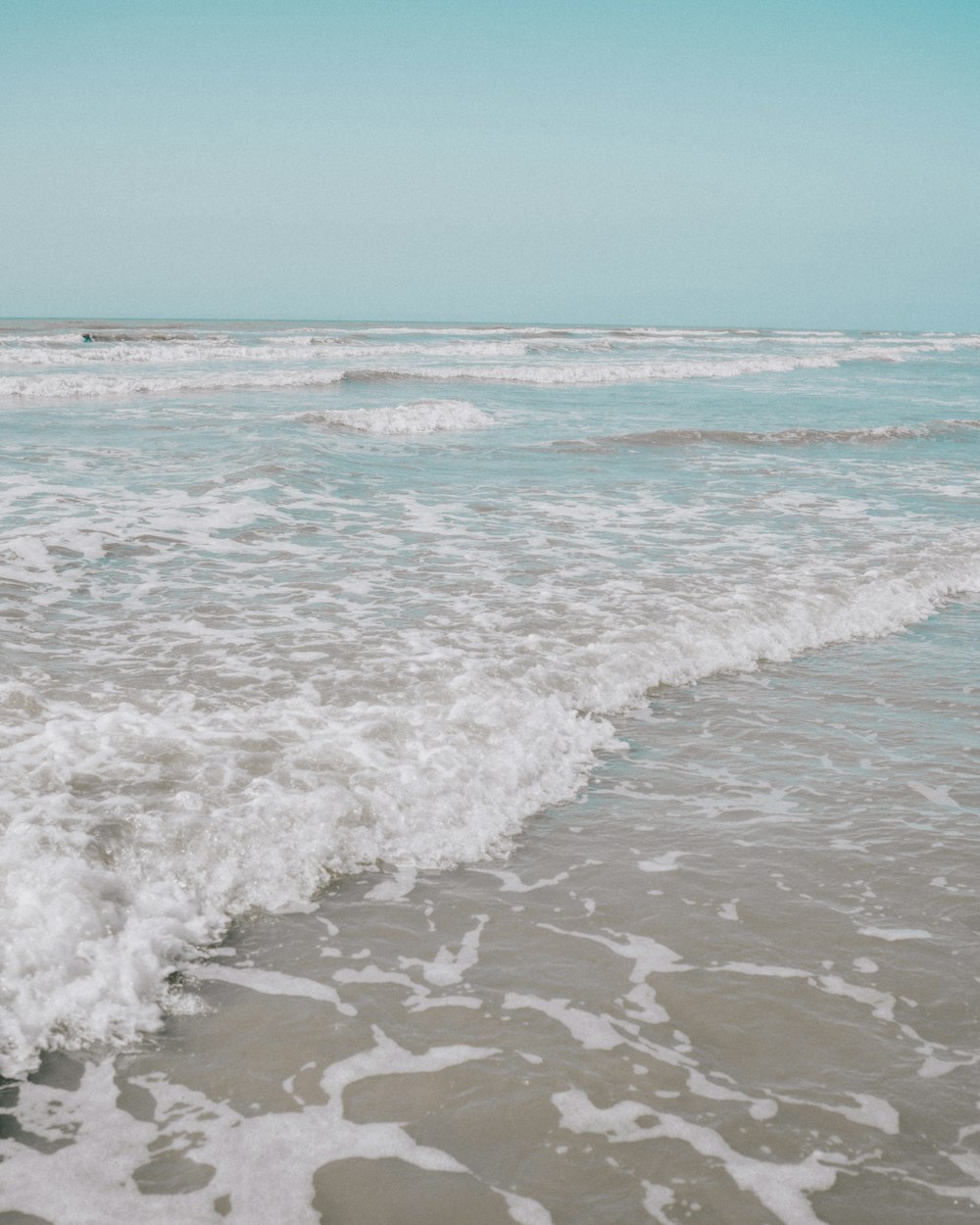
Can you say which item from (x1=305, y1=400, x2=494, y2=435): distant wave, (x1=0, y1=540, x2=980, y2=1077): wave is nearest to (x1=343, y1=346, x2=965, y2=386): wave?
(x1=305, y1=400, x2=494, y2=435): distant wave

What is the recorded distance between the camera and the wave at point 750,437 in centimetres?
→ 1858

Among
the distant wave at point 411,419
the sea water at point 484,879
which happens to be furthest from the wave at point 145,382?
the sea water at point 484,879

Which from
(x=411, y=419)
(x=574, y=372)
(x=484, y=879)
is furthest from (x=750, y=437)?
(x=484, y=879)

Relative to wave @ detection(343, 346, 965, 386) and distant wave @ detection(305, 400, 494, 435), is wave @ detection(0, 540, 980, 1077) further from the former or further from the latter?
wave @ detection(343, 346, 965, 386)

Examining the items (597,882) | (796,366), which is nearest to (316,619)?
(597,882)

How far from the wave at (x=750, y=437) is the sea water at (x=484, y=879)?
8576 millimetres

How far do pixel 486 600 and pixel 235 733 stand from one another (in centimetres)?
324

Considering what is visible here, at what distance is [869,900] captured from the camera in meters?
4.11

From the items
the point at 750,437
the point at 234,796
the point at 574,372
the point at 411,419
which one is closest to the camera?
the point at 234,796

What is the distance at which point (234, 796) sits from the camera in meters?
4.54

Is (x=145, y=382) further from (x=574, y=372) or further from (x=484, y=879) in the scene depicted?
(x=484, y=879)

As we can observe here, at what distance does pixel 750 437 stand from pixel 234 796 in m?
17.6

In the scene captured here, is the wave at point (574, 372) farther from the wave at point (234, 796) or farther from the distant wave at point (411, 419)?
the wave at point (234, 796)

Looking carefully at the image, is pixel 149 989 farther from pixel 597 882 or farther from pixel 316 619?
pixel 316 619
